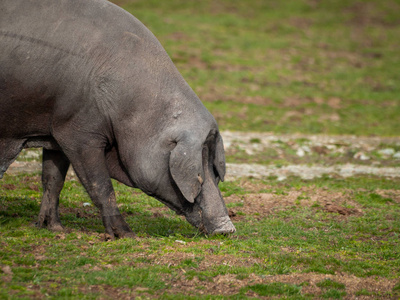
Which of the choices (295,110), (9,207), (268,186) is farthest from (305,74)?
(9,207)

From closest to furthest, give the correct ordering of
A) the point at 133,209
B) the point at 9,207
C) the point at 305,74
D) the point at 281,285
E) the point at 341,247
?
the point at 281,285
the point at 341,247
the point at 9,207
the point at 133,209
the point at 305,74

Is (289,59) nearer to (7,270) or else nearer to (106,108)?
(106,108)

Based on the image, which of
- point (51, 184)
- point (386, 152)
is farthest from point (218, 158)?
point (386, 152)

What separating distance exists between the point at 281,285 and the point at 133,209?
161 inches

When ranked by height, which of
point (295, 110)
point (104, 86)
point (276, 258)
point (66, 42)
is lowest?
point (295, 110)

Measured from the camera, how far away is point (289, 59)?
1056 inches

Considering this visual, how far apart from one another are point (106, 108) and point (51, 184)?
5.25ft

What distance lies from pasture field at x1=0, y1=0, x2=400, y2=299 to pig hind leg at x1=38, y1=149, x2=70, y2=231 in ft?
0.76

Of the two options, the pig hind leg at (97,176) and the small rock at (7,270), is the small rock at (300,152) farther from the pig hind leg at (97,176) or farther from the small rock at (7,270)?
the small rock at (7,270)

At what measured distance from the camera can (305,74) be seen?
25.4m

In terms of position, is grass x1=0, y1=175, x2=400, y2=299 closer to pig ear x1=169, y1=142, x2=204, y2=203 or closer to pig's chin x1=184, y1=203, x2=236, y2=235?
pig's chin x1=184, y1=203, x2=236, y2=235

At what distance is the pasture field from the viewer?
6582mm

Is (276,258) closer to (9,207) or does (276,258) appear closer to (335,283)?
(335,283)

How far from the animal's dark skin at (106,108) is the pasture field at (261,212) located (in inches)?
30.4
